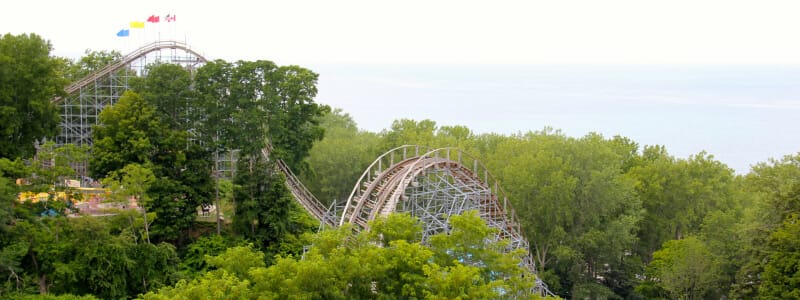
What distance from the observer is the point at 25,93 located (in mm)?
29750

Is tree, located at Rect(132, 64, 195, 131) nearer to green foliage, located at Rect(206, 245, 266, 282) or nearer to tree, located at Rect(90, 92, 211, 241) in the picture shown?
tree, located at Rect(90, 92, 211, 241)

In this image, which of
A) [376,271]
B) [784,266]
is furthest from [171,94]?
[784,266]

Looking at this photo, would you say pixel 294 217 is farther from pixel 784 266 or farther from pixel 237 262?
pixel 784 266

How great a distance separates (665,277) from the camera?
31.1 m

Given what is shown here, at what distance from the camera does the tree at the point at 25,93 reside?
29.0 meters

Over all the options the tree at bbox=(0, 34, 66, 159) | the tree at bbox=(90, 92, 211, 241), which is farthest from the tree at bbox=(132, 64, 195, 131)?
the tree at bbox=(0, 34, 66, 159)

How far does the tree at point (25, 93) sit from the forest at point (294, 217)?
2.6 inches

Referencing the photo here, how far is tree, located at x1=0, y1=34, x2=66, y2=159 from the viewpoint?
2895cm

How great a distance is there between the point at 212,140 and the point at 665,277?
19.6 meters

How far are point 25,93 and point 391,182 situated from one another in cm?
1499

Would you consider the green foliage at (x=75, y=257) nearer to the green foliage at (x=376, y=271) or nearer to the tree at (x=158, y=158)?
the tree at (x=158, y=158)

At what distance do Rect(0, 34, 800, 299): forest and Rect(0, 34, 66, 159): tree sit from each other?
66 millimetres

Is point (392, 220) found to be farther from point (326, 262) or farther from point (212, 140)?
point (212, 140)

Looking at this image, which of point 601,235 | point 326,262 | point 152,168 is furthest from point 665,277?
point 152,168
